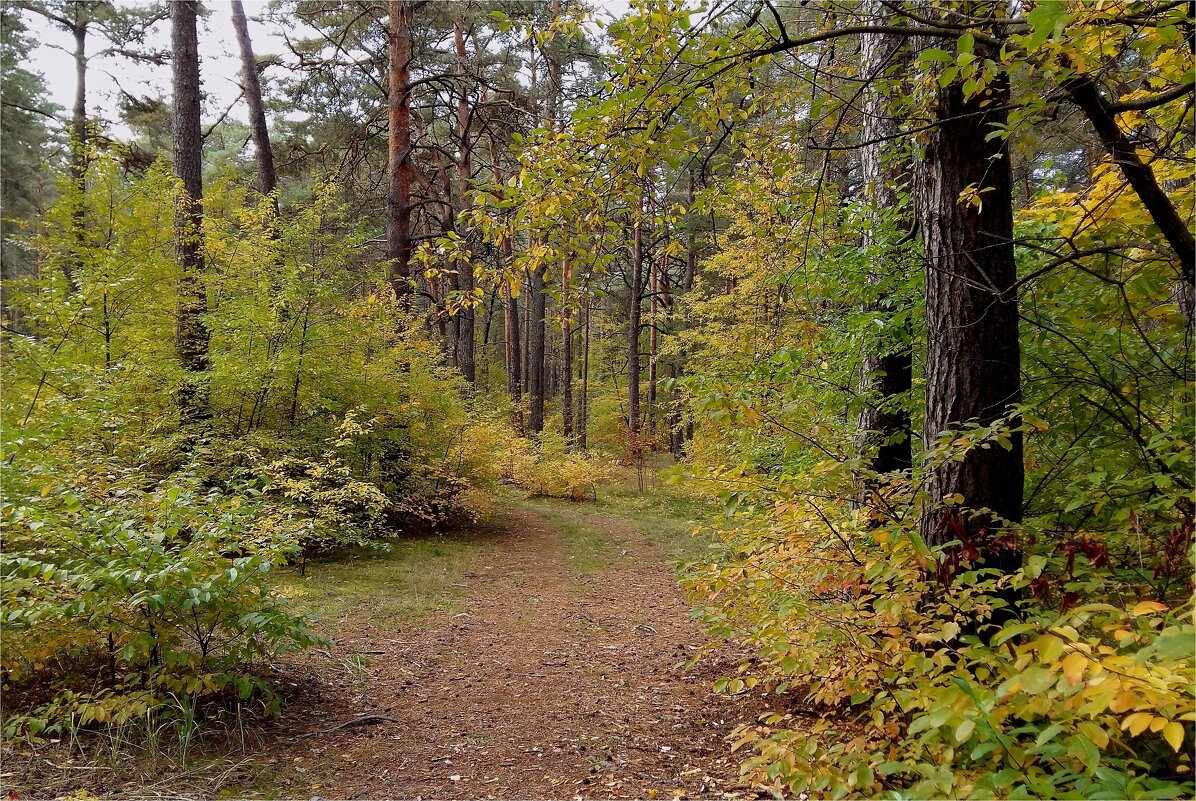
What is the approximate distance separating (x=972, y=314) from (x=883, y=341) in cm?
104

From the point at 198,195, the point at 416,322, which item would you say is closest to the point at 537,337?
the point at 416,322

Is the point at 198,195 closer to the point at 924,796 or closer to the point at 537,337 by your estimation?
the point at 924,796

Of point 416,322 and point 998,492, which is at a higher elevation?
point 416,322

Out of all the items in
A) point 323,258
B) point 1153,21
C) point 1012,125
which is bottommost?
point 1012,125

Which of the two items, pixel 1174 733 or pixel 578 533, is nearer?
pixel 1174 733

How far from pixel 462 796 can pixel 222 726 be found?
138 cm

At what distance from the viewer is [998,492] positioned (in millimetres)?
2600

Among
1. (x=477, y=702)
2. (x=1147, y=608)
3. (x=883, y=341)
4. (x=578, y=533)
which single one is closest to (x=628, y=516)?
(x=578, y=533)

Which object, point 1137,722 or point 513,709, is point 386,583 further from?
point 1137,722

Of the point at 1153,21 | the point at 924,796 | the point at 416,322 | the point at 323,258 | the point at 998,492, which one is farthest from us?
the point at 416,322

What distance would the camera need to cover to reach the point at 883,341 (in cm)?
373

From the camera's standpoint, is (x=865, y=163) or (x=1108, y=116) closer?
(x=1108, y=116)

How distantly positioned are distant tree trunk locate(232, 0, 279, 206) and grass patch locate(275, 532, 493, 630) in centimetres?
658

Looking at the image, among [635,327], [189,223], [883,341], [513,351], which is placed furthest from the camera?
[513,351]
